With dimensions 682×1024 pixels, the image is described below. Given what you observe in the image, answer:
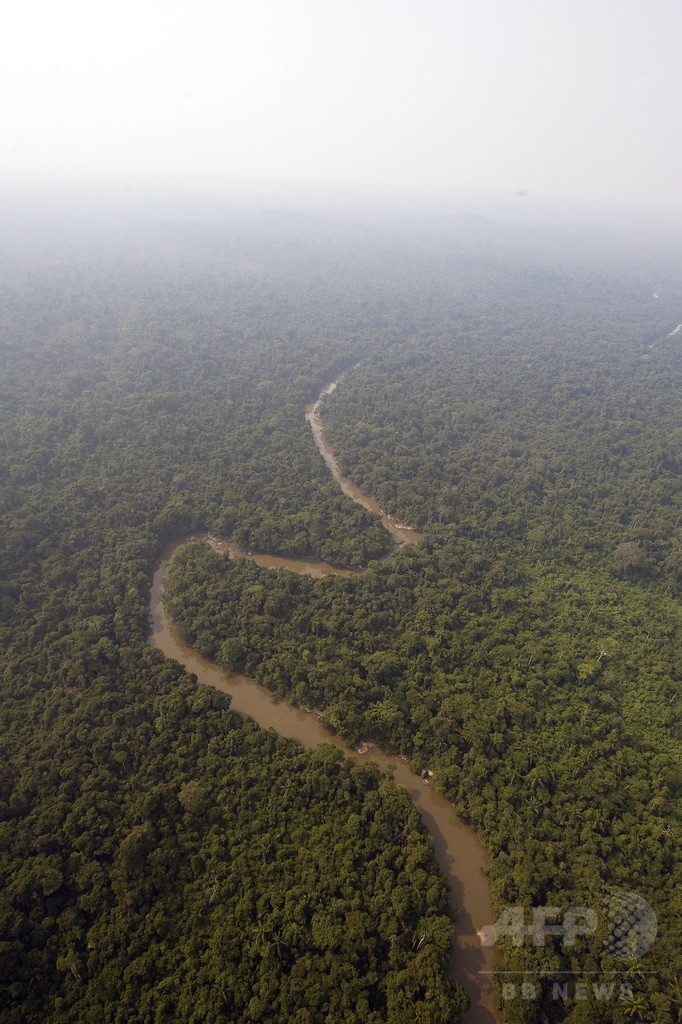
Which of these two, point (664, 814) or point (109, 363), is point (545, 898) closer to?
point (664, 814)

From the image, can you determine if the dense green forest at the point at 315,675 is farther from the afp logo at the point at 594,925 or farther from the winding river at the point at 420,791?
the winding river at the point at 420,791

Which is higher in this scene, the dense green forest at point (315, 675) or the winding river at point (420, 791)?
the dense green forest at point (315, 675)

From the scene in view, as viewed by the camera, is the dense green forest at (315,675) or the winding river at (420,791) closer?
the dense green forest at (315,675)

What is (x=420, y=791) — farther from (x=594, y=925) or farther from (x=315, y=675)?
(x=594, y=925)

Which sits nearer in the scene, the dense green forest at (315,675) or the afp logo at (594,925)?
the dense green forest at (315,675)

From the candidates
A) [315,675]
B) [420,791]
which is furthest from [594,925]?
[315,675]

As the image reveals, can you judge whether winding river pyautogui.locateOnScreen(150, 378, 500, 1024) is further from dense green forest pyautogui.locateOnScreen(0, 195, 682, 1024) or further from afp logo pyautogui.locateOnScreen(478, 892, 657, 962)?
afp logo pyautogui.locateOnScreen(478, 892, 657, 962)
